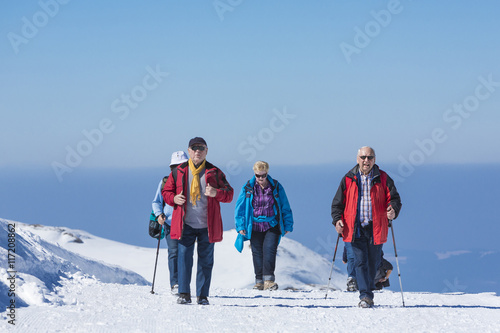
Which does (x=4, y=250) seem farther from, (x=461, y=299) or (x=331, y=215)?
(x=461, y=299)

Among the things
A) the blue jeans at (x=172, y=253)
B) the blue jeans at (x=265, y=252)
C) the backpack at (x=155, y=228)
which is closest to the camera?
the blue jeans at (x=172, y=253)

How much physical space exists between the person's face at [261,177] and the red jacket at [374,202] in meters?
2.46

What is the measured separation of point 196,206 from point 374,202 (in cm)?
256

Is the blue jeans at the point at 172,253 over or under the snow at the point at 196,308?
over

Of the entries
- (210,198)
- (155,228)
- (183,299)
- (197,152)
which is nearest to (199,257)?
(183,299)

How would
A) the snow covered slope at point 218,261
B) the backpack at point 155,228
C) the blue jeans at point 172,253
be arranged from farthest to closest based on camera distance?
the snow covered slope at point 218,261
the backpack at point 155,228
the blue jeans at point 172,253

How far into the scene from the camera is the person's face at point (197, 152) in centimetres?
913

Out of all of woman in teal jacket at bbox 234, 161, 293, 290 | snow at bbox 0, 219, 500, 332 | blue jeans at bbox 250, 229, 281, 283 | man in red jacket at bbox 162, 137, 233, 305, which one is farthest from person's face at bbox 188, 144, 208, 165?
blue jeans at bbox 250, 229, 281, 283

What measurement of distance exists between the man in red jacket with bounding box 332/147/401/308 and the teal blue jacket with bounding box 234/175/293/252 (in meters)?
2.61

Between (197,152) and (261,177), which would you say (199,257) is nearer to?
(197,152)

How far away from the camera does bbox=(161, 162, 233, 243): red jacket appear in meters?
9.15

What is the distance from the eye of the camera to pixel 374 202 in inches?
Answer: 373

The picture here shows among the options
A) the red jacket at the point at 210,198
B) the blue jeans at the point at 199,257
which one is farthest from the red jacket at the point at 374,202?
the blue jeans at the point at 199,257

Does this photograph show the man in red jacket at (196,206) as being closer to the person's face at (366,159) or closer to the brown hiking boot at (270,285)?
the person's face at (366,159)
